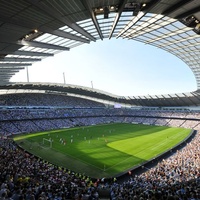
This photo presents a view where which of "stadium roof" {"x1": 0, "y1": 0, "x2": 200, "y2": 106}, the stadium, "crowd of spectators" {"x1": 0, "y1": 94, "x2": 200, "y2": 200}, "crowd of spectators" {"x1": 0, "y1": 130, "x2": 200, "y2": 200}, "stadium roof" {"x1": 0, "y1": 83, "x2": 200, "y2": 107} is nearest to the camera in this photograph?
"stadium roof" {"x1": 0, "y1": 0, "x2": 200, "y2": 106}

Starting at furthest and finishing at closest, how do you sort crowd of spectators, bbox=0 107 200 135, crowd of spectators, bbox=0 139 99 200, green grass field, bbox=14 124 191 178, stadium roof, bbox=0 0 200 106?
1. crowd of spectators, bbox=0 107 200 135
2. green grass field, bbox=14 124 191 178
3. crowd of spectators, bbox=0 139 99 200
4. stadium roof, bbox=0 0 200 106

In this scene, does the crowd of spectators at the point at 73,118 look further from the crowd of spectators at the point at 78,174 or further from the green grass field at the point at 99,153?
the green grass field at the point at 99,153

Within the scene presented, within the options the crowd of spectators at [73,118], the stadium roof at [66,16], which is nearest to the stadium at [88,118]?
the stadium roof at [66,16]

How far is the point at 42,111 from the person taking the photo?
83.2 meters

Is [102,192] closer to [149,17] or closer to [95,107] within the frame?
[149,17]

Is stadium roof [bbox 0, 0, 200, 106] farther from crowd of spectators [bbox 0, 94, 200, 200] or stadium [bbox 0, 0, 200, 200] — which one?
crowd of spectators [bbox 0, 94, 200, 200]

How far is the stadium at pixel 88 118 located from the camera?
51.4 feet

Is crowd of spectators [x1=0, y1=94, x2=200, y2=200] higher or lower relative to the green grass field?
higher

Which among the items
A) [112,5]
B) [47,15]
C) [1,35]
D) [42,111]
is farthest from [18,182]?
[42,111]

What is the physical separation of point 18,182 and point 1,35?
484 inches

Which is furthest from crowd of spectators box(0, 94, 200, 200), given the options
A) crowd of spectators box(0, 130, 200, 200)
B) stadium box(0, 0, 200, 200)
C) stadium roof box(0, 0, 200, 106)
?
stadium roof box(0, 0, 200, 106)

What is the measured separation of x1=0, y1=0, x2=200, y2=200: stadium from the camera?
51.4 feet

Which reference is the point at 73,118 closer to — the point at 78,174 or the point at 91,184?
the point at 78,174

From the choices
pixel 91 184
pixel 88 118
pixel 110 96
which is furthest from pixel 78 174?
pixel 110 96
